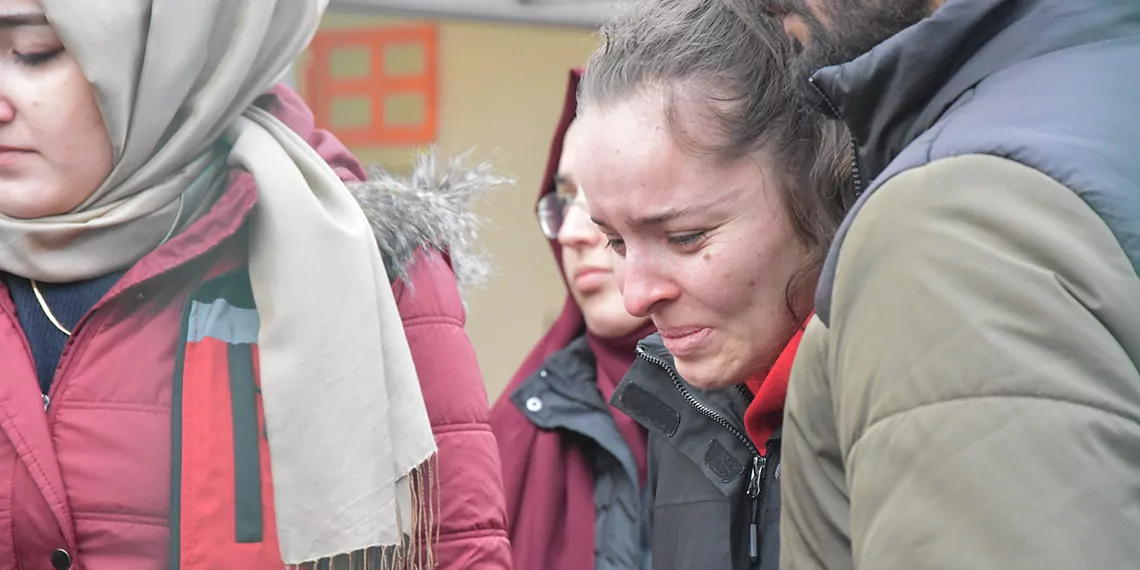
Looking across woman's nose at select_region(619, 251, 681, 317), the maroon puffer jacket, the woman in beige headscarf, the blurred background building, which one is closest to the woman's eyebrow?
the woman in beige headscarf

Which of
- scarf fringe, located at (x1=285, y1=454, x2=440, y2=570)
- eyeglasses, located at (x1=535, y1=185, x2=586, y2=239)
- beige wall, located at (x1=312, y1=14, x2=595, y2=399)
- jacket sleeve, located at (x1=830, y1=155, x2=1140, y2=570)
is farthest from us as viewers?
beige wall, located at (x1=312, y1=14, x2=595, y2=399)

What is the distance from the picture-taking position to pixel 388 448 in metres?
1.70

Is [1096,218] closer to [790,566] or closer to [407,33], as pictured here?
[790,566]

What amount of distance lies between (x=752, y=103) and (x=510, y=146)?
284cm

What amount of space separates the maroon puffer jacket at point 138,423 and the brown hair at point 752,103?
0.53 m

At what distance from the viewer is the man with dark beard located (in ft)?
2.44

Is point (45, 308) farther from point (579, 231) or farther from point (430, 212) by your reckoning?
point (579, 231)

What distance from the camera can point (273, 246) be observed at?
5.62 ft

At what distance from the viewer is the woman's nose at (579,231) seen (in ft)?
8.00

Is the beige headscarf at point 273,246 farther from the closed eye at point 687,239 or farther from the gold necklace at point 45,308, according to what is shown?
the closed eye at point 687,239

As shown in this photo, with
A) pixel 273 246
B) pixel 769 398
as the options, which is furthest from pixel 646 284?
pixel 273 246

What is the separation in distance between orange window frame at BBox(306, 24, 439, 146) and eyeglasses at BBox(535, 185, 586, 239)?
4.32 feet

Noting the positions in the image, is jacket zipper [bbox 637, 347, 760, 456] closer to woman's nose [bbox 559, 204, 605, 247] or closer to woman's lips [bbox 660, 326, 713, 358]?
woman's lips [bbox 660, 326, 713, 358]

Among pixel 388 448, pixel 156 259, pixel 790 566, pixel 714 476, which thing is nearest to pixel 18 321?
pixel 156 259
